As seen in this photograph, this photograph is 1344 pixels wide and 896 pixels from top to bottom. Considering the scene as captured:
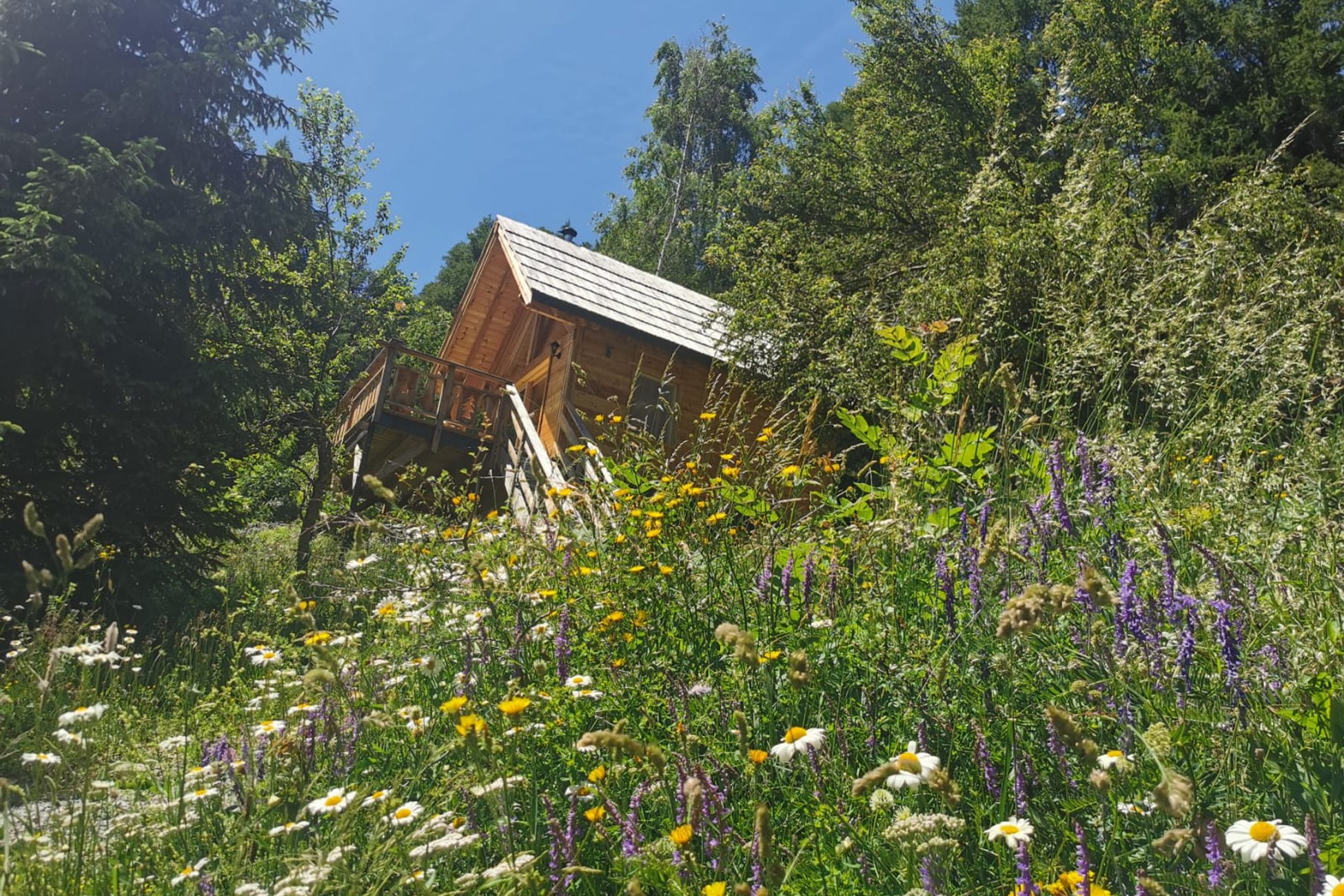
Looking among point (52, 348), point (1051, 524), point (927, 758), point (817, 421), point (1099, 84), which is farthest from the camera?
point (1099, 84)

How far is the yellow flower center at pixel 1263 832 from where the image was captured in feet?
4.33

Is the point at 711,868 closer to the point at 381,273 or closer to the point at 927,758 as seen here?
the point at 927,758

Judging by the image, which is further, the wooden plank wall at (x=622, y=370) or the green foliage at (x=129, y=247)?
the wooden plank wall at (x=622, y=370)

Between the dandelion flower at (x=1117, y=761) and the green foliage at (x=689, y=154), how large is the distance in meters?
28.5

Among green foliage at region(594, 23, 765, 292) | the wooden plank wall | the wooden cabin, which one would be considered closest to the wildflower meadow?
the wooden cabin

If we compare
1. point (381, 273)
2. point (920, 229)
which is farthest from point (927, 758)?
point (381, 273)

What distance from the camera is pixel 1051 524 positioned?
2.64 metres

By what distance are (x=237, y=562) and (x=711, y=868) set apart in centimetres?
1311

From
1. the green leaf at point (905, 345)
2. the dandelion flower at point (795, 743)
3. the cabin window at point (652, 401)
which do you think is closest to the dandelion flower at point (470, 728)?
the dandelion flower at point (795, 743)

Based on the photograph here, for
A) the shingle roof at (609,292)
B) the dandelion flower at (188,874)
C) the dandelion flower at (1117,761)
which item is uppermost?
the shingle roof at (609,292)

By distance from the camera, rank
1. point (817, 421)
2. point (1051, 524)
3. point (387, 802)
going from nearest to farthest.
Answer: point (387, 802), point (1051, 524), point (817, 421)

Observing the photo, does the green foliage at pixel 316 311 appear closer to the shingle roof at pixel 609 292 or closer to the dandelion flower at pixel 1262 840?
the shingle roof at pixel 609 292

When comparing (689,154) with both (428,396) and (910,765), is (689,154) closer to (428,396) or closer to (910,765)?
(428,396)

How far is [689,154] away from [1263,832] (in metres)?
31.7
